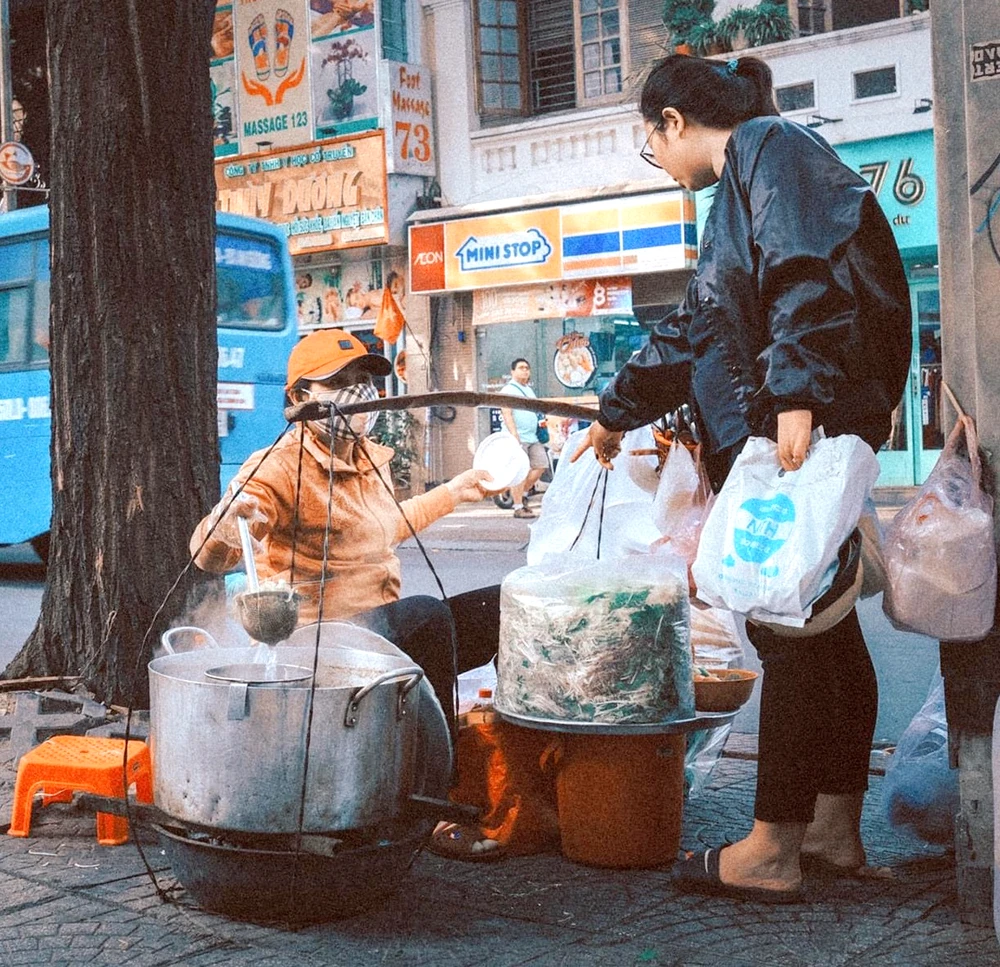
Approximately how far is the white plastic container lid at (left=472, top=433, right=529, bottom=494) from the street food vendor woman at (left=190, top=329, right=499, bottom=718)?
4cm

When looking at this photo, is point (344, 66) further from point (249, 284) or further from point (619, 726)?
point (619, 726)

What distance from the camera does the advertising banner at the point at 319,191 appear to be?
2136cm

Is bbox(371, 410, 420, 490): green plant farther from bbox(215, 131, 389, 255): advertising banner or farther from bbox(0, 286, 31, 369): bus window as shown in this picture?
bbox(0, 286, 31, 369): bus window

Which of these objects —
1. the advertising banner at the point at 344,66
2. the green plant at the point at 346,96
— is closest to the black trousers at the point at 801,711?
the advertising banner at the point at 344,66

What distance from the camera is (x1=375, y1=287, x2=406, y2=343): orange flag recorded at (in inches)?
840

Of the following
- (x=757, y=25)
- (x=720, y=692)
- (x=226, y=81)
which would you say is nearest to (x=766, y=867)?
(x=720, y=692)

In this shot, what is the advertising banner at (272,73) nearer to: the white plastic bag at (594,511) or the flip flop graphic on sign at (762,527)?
the white plastic bag at (594,511)

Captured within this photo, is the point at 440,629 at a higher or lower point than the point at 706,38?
lower

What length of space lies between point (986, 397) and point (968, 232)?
36 cm

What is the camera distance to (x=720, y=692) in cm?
377

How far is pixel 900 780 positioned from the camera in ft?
11.7

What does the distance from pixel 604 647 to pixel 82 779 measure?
154 centimetres

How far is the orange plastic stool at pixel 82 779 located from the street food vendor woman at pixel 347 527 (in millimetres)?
639

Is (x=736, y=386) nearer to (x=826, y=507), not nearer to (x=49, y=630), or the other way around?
(x=826, y=507)
